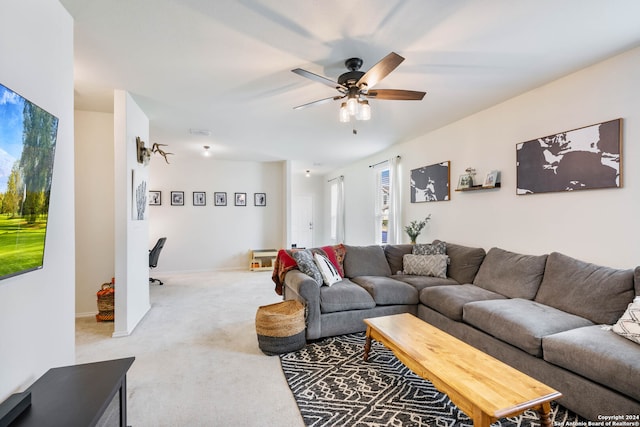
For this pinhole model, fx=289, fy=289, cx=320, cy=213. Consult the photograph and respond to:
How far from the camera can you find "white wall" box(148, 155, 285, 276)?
6.33 m

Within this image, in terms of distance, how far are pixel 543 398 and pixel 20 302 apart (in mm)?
2490

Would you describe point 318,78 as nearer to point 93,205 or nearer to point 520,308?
point 520,308

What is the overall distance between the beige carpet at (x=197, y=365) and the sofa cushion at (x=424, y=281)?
1715 millimetres

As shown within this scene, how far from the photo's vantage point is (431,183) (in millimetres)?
4391

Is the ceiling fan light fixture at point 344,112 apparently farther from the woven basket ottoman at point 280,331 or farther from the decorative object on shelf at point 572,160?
the decorative object on shelf at point 572,160

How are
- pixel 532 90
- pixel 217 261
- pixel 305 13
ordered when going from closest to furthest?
pixel 305 13
pixel 532 90
pixel 217 261

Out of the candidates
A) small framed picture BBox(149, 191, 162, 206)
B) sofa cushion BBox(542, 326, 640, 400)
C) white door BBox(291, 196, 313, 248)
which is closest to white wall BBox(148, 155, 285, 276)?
small framed picture BBox(149, 191, 162, 206)

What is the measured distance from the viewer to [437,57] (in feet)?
7.58

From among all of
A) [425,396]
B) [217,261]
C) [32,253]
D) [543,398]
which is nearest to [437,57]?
[543,398]

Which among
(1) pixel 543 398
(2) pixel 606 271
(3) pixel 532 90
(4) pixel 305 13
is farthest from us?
(3) pixel 532 90

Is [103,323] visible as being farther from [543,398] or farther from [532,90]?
[532,90]

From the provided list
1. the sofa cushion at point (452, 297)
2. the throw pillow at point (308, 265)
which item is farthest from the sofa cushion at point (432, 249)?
the throw pillow at point (308, 265)

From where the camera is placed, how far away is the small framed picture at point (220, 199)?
265 inches

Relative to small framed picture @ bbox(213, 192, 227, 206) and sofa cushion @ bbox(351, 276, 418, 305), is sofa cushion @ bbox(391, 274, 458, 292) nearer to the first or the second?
sofa cushion @ bbox(351, 276, 418, 305)
